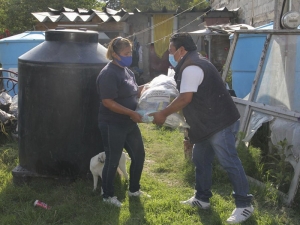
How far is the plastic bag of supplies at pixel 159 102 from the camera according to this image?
11.3ft

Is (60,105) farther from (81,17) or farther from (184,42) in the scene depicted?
(81,17)

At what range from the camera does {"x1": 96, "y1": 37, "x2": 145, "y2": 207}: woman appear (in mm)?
3381

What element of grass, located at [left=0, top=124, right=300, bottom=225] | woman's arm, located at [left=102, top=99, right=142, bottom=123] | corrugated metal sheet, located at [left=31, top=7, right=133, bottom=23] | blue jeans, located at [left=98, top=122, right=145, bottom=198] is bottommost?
grass, located at [left=0, top=124, right=300, bottom=225]

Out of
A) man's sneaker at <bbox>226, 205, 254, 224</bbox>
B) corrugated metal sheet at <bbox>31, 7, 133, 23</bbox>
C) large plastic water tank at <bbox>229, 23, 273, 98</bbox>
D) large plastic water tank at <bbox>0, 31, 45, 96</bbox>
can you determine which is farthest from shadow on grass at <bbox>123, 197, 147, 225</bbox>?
corrugated metal sheet at <bbox>31, 7, 133, 23</bbox>

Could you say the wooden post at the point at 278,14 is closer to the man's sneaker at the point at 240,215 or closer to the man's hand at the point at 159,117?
the man's hand at the point at 159,117

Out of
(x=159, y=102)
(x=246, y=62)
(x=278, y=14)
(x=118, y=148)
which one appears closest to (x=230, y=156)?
(x=159, y=102)

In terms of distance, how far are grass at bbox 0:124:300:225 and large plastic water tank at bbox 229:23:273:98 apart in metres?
2.04

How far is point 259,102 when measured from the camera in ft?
14.9

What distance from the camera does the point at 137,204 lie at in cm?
381

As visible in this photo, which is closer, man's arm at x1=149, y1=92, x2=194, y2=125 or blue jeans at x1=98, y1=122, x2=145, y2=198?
man's arm at x1=149, y1=92, x2=194, y2=125

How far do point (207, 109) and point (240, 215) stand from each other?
3.27 feet

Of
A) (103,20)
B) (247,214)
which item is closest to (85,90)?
(247,214)

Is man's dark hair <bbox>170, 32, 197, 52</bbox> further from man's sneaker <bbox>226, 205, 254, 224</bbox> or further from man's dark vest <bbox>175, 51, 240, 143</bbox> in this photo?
man's sneaker <bbox>226, 205, 254, 224</bbox>

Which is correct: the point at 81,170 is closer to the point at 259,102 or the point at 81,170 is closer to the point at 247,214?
the point at 247,214
